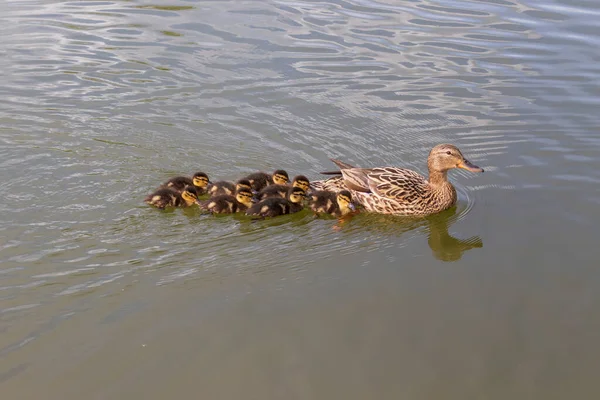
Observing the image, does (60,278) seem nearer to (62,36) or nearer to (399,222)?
(399,222)

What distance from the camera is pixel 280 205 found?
19.8 ft

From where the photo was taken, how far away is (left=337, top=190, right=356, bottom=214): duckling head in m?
6.09

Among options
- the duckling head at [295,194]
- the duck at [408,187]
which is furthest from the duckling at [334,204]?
the duck at [408,187]

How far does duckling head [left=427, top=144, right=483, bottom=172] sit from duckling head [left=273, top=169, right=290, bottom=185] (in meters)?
1.16

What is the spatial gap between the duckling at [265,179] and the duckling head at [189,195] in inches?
21.0

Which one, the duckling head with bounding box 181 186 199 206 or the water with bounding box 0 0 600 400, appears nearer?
the water with bounding box 0 0 600 400

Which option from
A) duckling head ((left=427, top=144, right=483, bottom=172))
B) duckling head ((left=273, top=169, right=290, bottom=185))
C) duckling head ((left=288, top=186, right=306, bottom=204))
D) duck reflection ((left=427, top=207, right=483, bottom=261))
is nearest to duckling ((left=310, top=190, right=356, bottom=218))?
duckling head ((left=288, top=186, right=306, bottom=204))

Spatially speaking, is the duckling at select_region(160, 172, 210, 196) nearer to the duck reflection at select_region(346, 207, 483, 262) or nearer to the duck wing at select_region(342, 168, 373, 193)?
the duck wing at select_region(342, 168, 373, 193)

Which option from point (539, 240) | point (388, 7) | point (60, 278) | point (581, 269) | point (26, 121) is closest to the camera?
point (60, 278)

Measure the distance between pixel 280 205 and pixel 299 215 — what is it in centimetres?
20

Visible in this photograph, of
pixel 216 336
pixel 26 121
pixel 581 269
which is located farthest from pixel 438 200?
pixel 26 121

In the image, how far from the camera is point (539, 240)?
566cm

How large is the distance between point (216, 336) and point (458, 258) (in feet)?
6.20

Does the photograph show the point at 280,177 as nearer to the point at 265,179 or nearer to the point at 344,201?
the point at 265,179
